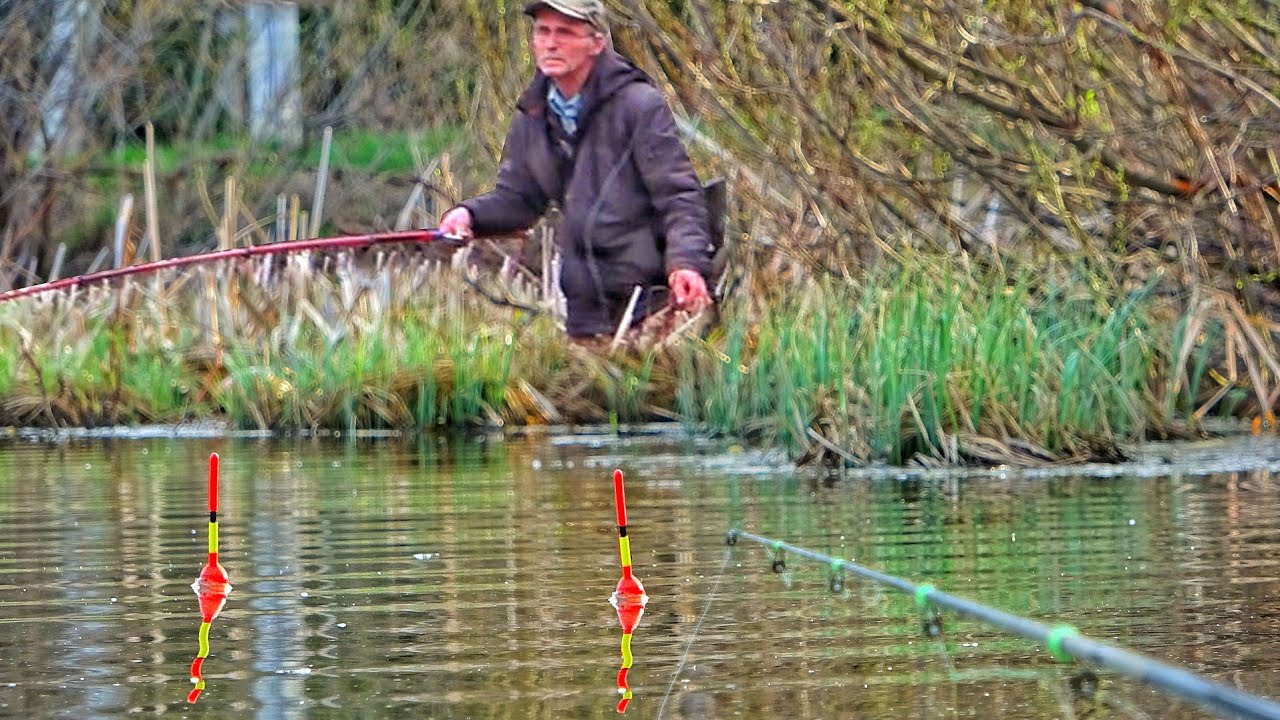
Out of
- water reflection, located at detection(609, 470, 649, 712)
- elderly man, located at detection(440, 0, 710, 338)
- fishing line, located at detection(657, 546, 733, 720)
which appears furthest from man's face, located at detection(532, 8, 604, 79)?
Answer: water reflection, located at detection(609, 470, 649, 712)

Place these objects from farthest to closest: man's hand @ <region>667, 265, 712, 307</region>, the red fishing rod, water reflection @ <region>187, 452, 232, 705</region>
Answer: the red fishing rod, man's hand @ <region>667, 265, 712, 307</region>, water reflection @ <region>187, 452, 232, 705</region>

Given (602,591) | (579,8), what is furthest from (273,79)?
(602,591)

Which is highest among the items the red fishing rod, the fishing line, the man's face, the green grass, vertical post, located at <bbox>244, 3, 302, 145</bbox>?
vertical post, located at <bbox>244, 3, 302, 145</bbox>

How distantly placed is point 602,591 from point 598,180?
756 centimetres

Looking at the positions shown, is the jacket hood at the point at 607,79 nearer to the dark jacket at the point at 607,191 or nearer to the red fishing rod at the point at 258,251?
the dark jacket at the point at 607,191

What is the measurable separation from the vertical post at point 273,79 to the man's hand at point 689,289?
24.1ft

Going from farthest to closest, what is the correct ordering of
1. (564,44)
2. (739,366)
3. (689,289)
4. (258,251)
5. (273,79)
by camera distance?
(273,79), (258,251), (689,289), (564,44), (739,366)

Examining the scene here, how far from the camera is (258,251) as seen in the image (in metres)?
14.5

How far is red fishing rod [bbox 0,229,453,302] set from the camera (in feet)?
45.7

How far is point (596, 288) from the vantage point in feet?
46.9

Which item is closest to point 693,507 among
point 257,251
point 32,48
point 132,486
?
A: point 132,486

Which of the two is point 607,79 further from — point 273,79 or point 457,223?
point 273,79

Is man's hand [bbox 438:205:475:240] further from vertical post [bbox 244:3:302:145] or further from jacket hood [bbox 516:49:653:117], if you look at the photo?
vertical post [bbox 244:3:302:145]

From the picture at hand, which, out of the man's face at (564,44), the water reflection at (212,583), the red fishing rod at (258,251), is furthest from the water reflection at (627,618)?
the red fishing rod at (258,251)
